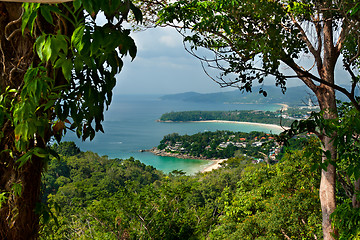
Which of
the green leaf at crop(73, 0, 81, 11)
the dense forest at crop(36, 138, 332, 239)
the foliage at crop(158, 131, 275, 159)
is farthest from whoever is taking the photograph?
the foliage at crop(158, 131, 275, 159)

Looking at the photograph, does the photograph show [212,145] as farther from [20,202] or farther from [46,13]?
[46,13]

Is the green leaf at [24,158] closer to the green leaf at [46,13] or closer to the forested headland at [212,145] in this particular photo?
the green leaf at [46,13]

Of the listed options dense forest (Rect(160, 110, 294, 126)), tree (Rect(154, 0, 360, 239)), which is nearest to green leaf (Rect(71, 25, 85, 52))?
tree (Rect(154, 0, 360, 239))

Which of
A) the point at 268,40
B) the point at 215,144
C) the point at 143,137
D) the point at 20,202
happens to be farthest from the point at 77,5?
the point at 143,137

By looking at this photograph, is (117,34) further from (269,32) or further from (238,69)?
(238,69)

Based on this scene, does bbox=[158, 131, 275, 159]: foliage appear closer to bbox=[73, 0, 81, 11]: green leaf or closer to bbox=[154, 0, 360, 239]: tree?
bbox=[154, 0, 360, 239]: tree

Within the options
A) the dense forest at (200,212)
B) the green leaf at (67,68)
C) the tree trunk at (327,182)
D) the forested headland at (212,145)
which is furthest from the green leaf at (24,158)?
the forested headland at (212,145)
